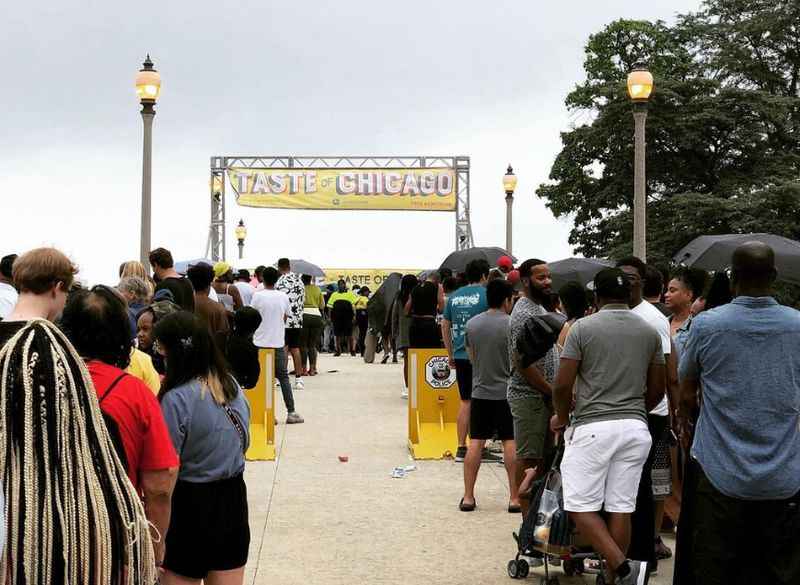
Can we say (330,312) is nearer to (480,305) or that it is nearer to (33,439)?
(480,305)

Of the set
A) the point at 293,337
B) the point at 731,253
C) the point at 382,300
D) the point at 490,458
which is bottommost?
the point at 490,458

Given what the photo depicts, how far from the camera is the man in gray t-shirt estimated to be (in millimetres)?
8695

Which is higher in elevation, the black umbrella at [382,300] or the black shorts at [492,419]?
the black umbrella at [382,300]

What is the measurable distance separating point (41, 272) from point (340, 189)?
32.9 m

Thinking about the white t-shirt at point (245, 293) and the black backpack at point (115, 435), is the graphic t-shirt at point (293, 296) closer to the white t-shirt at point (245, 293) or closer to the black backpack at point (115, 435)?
the white t-shirt at point (245, 293)

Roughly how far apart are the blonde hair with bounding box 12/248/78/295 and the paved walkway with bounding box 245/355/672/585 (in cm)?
360

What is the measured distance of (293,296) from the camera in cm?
1644

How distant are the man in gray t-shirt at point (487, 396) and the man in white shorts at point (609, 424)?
2794mm

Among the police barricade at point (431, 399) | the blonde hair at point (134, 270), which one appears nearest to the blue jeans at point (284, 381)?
the police barricade at point (431, 399)

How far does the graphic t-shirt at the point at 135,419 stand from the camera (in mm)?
3629

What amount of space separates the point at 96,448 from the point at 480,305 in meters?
7.36

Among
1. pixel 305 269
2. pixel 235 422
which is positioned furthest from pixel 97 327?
pixel 305 269

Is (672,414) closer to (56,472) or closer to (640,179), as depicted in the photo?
(56,472)

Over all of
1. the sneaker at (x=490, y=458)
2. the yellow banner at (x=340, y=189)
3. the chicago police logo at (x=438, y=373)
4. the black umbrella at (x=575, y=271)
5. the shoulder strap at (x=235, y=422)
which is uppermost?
the yellow banner at (x=340, y=189)
